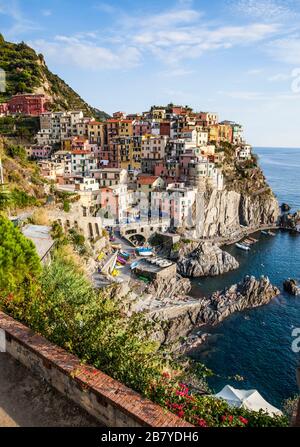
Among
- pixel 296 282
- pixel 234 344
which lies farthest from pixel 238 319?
pixel 296 282

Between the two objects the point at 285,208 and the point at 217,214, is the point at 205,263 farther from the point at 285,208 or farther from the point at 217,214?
the point at 285,208

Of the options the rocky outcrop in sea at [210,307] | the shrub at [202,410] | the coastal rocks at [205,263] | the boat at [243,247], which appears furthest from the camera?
the boat at [243,247]

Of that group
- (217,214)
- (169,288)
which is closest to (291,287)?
(169,288)

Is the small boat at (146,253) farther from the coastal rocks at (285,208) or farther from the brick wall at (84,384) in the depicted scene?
the coastal rocks at (285,208)

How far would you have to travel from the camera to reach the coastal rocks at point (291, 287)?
34206mm

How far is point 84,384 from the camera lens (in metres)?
4.92

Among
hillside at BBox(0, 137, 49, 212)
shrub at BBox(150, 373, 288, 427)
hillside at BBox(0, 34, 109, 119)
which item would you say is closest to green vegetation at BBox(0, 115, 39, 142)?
hillside at BBox(0, 34, 109, 119)

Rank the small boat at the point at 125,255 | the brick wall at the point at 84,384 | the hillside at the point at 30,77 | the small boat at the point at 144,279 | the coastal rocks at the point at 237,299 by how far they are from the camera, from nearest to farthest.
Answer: the brick wall at the point at 84,384 < the coastal rocks at the point at 237,299 < the small boat at the point at 144,279 < the small boat at the point at 125,255 < the hillside at the point at 30,77

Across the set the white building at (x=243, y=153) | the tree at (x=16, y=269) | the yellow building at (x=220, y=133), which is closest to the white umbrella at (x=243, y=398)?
the tree at (x=16, y=269)

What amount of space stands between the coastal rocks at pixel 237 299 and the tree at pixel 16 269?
22167mm

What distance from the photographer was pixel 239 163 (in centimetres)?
6300

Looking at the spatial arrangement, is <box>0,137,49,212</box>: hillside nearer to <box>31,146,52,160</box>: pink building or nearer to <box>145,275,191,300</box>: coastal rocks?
<box>145,275,191,300</box>: coastal rocks

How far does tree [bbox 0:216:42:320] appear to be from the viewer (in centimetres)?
748
